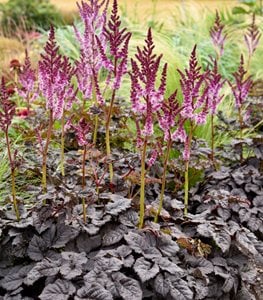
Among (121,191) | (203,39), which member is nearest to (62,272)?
(121,191)

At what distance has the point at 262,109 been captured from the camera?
4094 millimetres

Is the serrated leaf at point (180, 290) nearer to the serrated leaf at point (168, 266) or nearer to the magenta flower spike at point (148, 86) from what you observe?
the serrated leaf at point (168, 266)

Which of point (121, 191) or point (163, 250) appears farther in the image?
point (121, 191)

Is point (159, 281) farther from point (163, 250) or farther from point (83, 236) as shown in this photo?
point (83, 236)

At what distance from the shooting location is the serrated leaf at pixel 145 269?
7.23ft

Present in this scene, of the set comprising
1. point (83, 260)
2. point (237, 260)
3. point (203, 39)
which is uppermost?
point (203, 39)

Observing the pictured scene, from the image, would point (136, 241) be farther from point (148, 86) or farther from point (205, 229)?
point (148, 86)

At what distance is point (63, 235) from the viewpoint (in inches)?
95.2

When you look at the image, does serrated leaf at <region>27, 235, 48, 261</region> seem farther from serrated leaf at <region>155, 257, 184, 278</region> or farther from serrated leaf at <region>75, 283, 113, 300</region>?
serrated leaf at <region>155, 257, 184, 278</region>

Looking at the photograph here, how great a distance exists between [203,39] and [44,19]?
496cm

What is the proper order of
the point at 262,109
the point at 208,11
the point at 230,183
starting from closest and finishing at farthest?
the point at 230,183
the point at 262,109
the point at 208,11

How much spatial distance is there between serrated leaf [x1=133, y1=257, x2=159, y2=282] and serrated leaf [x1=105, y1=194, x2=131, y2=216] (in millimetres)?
265

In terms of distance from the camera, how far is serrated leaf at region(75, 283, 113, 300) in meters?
2.11

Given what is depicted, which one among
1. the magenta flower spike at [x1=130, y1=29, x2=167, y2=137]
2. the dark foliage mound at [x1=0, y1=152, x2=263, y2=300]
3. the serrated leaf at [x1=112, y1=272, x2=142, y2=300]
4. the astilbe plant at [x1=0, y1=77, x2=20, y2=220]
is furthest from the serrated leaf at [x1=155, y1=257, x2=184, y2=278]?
the astilbe plant at [x1=0, y1=77, x2=20, y2=220]
